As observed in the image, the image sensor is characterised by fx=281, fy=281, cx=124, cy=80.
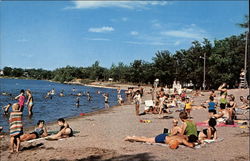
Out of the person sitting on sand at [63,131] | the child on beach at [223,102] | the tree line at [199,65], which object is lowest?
the person sitting on sand at [63,131]

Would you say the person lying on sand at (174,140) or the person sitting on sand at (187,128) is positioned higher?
the person sitting on sand at (187,128)

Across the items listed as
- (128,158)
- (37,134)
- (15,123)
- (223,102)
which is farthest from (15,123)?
(223,102)

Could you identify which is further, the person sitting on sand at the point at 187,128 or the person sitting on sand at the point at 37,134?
the person sitting on sand at the point at 37,134

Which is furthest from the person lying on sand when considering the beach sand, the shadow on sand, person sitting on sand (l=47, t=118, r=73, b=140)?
person sitting on sand (l=47, t=118, r=73, b=140)

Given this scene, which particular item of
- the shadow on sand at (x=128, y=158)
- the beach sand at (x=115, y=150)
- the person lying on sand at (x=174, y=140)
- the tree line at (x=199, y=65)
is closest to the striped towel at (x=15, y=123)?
the beach sand at (x=115, y=150)

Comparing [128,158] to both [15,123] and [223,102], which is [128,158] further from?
[223,102]

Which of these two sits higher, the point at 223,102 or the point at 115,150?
the point at 223,102

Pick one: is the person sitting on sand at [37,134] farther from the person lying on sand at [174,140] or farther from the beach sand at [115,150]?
the person lying on sand at [174,140]

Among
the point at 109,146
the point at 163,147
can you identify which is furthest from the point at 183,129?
the point at 109,146

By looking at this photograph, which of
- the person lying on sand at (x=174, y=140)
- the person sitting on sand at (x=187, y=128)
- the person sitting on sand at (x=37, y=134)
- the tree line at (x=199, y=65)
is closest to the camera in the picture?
the person lying on sand at (x=174, y=140)

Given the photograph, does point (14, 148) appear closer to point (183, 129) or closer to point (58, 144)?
point (58, 144)

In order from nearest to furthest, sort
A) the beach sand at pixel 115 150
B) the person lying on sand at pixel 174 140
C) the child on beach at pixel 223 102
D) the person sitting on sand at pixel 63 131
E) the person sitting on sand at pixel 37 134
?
the beach sand at pixel 115 150
the person lying on sand at pixel 174 140
the person sitting on sand at pixel 37 134
the person sitting on sand at pixel 63 131
the child on beach at pixel 223 102

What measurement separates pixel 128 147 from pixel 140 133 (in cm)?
268

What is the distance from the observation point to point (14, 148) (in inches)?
352
